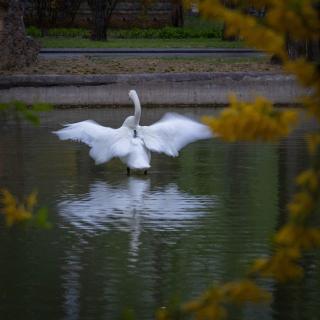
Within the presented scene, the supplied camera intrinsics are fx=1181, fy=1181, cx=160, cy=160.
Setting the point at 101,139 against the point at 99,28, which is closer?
the point at 101,139

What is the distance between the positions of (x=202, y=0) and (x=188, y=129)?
Result: 12.0m

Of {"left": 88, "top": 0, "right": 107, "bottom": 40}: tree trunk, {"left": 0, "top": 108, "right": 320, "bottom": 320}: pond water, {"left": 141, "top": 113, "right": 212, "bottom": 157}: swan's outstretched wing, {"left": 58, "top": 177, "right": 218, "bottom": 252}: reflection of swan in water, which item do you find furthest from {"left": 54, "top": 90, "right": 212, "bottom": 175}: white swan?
{"left": 88, "top": 0, "right": 107, "bottom": 40}: tree trunk

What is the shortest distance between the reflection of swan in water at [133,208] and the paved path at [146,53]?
20.2m

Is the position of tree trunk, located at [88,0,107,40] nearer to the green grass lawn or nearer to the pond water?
the green grass lawn

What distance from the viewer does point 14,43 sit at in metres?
30.1

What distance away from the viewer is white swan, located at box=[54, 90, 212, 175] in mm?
14914

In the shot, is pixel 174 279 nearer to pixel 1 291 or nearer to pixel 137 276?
pixel 137 276

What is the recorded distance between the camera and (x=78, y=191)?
45.9 feet

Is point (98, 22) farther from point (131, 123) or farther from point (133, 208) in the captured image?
point (133, 208)

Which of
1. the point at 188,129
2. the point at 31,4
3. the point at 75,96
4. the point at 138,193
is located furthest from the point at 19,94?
the point at 31,4

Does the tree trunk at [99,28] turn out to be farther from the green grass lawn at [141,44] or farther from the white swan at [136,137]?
the white swan at [136,137]

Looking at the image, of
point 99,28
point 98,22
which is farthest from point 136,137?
point 99,28

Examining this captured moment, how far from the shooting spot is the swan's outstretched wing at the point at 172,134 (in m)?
15.2

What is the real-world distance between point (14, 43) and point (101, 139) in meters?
15.4
